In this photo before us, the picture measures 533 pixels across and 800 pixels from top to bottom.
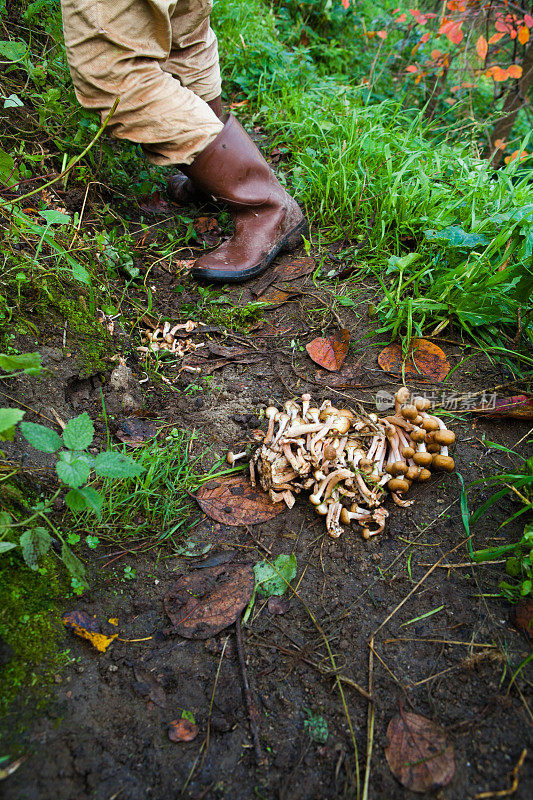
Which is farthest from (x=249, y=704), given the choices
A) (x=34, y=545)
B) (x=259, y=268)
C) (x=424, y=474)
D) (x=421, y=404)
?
(x=259, y=268)

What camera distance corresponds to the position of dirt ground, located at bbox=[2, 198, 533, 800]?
1.16 meters

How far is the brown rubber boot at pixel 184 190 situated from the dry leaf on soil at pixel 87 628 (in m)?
2.68

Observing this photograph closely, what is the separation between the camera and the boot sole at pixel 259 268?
271 centimetres

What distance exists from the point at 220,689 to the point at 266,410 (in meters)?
1.04

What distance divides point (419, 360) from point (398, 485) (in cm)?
80

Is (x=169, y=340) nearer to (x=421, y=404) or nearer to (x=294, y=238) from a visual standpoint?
(x=294, y=238)

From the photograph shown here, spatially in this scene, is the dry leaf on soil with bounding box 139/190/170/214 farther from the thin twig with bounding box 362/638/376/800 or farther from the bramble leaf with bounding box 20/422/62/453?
the thin twig with bounding box 362/638/376/800

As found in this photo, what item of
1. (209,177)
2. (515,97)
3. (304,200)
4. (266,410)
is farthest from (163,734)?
(515,97)

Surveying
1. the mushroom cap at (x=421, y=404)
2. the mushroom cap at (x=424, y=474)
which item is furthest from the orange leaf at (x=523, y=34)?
the mushroom cap at (x=424, y=474)

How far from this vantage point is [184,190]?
316cm

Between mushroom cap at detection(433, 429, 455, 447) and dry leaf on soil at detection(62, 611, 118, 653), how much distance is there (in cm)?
131

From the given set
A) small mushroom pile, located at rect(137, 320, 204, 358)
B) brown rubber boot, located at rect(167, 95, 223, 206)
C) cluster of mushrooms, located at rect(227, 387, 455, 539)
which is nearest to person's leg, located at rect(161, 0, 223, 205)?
brown rubber boot, located at rect(167, 95, 223, 206)

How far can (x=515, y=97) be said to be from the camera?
473 cm

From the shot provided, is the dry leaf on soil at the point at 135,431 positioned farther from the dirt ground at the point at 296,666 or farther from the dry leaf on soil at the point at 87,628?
the dry leaf on soil at the point at 87,628
